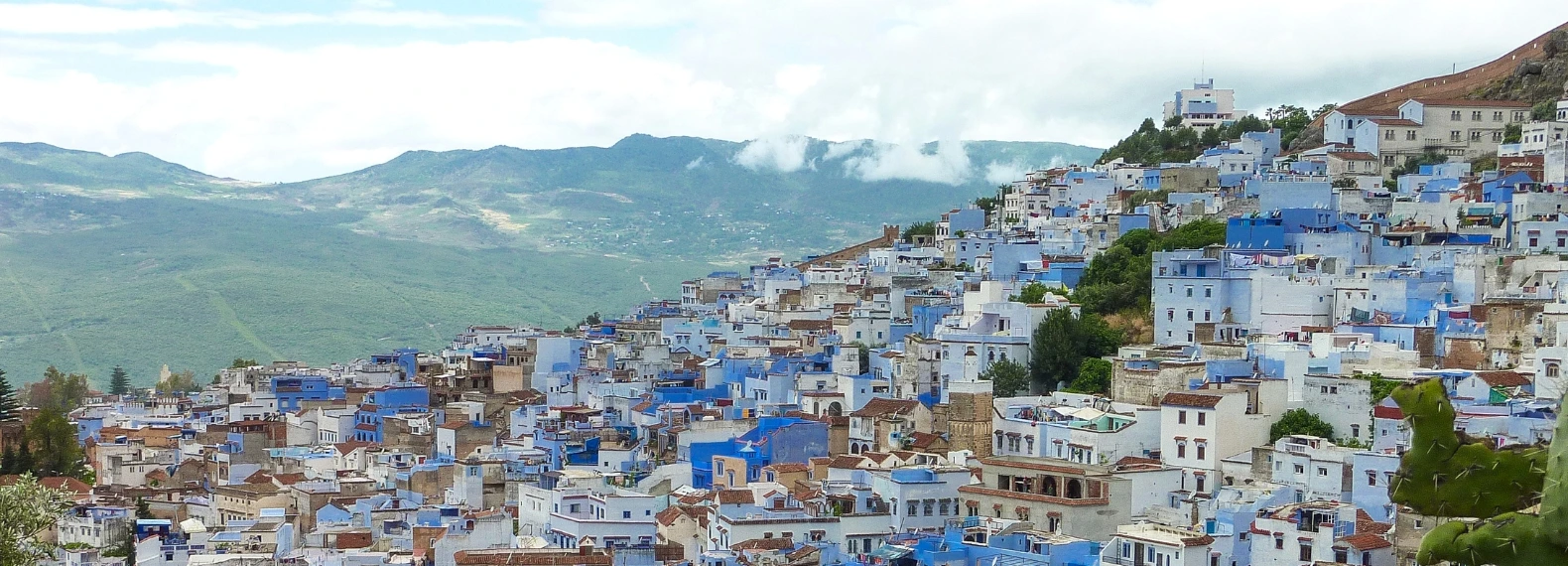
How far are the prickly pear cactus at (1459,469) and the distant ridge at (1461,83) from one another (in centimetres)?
4066

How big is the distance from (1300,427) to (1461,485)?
18.7 meters

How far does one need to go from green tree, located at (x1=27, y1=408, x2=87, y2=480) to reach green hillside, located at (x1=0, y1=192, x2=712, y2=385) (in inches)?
1542

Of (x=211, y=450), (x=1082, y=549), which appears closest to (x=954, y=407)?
(x=1082, y=549)

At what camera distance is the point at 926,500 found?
2355 centimetres

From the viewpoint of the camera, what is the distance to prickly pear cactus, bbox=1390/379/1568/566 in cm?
506

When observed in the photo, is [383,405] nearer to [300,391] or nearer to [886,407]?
[300,391]

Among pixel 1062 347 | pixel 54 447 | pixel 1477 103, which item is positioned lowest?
pixel 54 447

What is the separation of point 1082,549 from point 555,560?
6.39 metres

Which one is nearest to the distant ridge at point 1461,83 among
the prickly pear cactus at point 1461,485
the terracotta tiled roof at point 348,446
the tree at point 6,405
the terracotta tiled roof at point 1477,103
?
the terracotta tiled roof at point 1477,103

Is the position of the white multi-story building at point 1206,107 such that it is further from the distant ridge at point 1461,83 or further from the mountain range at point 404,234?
the mountain range at point 404,234

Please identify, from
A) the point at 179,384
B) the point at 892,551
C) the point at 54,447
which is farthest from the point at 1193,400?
the point at 179,384

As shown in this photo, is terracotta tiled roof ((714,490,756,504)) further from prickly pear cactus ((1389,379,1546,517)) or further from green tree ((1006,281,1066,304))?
prickly pear cactus ((1389,379,1546,517))

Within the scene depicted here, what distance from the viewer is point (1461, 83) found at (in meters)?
47.7

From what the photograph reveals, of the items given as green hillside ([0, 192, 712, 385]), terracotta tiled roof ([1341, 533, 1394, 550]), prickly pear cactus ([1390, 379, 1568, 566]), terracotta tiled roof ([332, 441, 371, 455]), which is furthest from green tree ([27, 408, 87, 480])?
green hillside ([0, 192, 712, 385])
